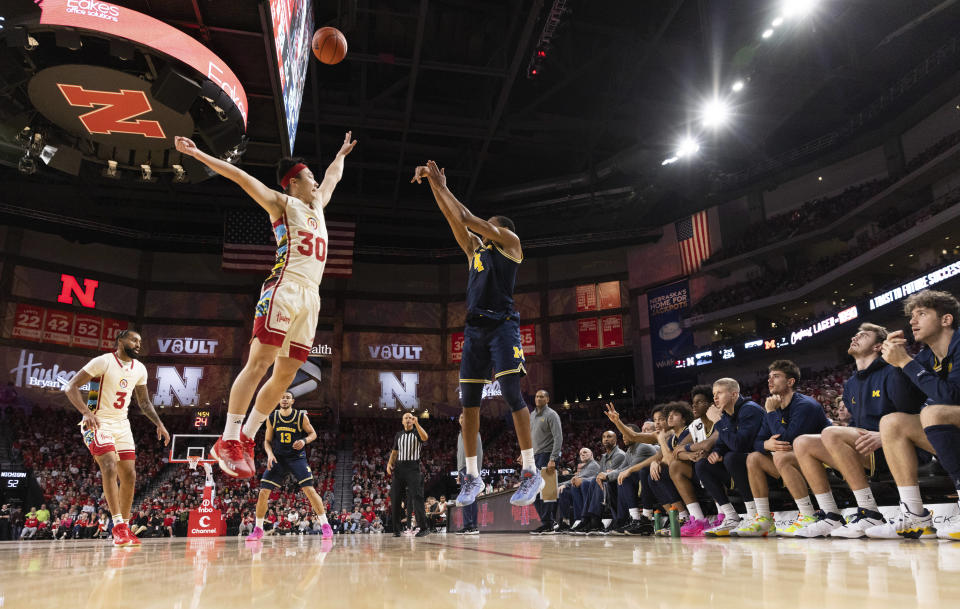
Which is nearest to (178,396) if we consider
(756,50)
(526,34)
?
(526,34)

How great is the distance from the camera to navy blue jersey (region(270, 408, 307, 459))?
7.67 meters

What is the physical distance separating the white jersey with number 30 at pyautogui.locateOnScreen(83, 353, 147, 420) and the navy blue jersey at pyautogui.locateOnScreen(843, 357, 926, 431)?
6.08 metres

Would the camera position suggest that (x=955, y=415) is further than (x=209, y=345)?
No

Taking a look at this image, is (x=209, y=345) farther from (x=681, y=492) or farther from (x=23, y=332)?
(x=681, y=492)

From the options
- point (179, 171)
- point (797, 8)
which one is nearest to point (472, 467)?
point (179, 171)

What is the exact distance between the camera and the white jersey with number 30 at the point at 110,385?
586 centimetres

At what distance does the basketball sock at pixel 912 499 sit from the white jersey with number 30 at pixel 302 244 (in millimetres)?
3847

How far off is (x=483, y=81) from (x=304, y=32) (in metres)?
11.0

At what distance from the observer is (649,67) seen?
750 inches

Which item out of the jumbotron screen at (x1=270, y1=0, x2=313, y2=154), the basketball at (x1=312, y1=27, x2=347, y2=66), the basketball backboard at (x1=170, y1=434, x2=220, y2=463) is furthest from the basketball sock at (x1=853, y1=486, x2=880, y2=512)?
the basketball backboard at (x1=170, y1=434, x2=220, y2=463)

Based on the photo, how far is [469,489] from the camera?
15.1 ft

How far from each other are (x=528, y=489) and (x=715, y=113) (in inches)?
733

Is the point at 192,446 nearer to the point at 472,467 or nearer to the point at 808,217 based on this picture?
the point at 472,467

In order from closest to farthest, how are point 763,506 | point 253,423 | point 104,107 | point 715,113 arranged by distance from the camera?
1. point 253,423
2. point 763,506
3. point 104,107
4. point 715,113
